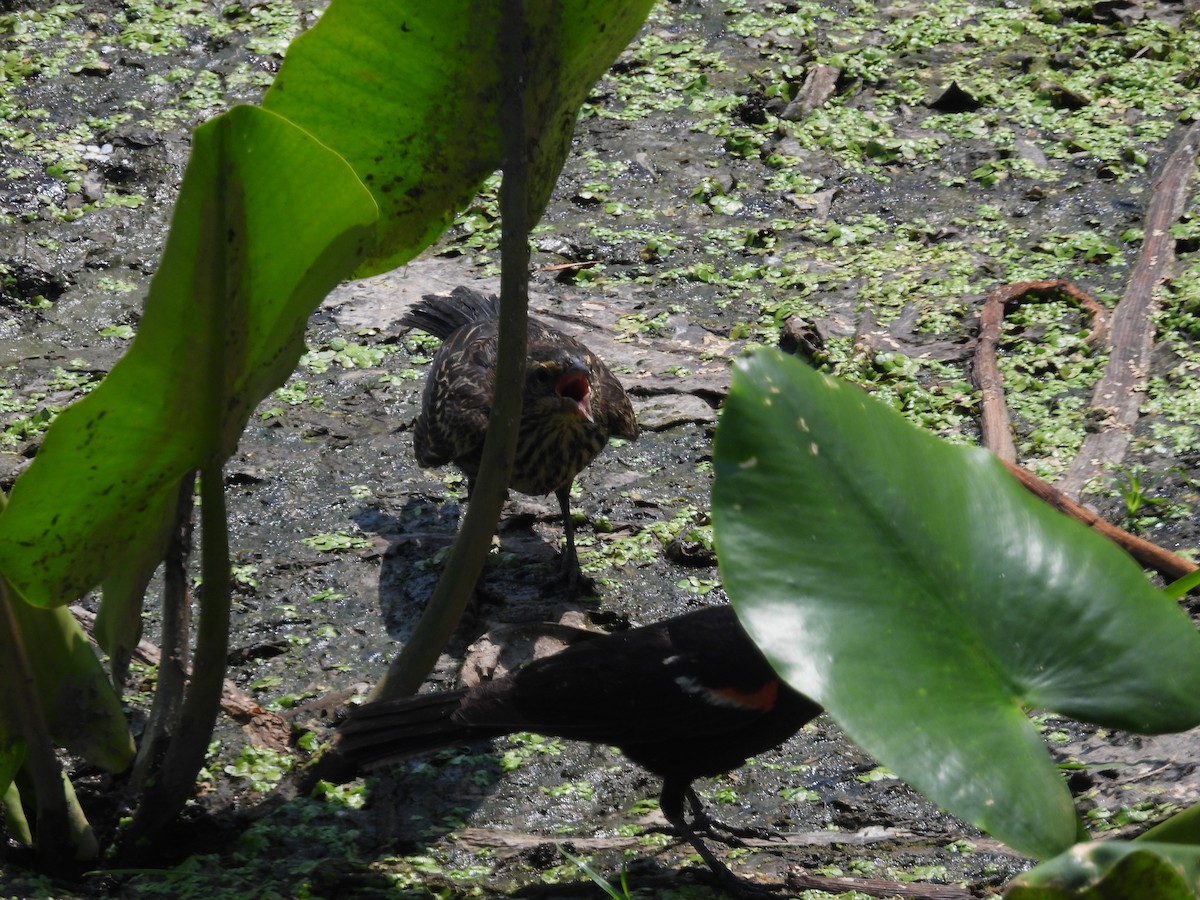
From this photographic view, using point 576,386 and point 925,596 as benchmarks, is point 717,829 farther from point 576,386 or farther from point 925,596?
point 576,386

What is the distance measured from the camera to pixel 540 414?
484cm

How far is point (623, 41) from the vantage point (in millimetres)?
2967

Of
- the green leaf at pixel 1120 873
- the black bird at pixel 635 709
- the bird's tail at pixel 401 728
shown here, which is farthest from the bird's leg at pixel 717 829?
the green leaf at pixel 1120 873

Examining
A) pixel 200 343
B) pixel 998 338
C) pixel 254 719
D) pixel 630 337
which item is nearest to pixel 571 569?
pixel 254 719

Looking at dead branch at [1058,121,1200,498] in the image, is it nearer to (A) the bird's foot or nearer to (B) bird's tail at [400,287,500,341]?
(A) the bird's foot

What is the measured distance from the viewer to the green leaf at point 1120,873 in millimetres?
1421

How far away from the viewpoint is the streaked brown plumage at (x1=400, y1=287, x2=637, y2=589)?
186 inches

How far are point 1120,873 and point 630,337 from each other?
182 inches

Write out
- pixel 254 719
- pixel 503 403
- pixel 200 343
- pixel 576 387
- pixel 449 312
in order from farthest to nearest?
pixel 449 312 < pixel 576 387 < pixel 254 719 < pixel 503 403 < pixel 200 343

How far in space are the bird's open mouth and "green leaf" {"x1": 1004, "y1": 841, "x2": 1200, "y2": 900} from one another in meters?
3.41

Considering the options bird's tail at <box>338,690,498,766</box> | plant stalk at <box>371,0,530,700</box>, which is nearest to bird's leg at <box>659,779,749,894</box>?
bird's tail at <box>338,690,498,766</box>

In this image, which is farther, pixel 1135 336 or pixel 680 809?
pixel 1135 336

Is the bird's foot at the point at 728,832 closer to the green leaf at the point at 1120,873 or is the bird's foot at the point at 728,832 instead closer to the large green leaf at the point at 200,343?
the large green leaf at the point at 200,343

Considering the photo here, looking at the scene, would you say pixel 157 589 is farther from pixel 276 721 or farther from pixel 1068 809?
pixel 1068 809
